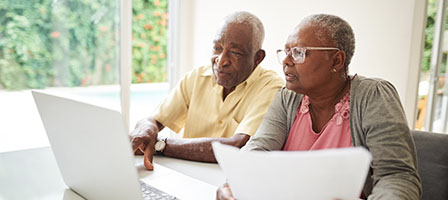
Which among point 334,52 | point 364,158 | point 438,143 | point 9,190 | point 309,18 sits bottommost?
point 9,190

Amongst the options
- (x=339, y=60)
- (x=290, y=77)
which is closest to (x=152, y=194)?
(x=290, y=77)

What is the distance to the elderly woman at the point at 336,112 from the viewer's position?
1.00m

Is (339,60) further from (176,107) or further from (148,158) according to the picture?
(176,107)

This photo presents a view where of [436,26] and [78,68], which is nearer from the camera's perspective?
[436,26]

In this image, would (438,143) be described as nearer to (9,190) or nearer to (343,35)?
(343,35)

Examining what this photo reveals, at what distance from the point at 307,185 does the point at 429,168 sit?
76 centimetres

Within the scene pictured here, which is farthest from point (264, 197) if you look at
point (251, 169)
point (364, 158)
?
point (364, 158)

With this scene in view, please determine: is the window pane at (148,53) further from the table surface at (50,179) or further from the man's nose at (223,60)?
the table surface at (50,179)

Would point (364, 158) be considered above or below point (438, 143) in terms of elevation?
above

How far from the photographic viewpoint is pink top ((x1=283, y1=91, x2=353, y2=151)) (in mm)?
1188

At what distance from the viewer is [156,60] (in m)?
3.48

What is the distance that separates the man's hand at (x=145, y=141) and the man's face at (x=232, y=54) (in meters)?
0.39

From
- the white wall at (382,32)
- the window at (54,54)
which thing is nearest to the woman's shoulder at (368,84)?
the white wall at (382,32)

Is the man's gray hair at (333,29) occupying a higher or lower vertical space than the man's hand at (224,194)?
higher
